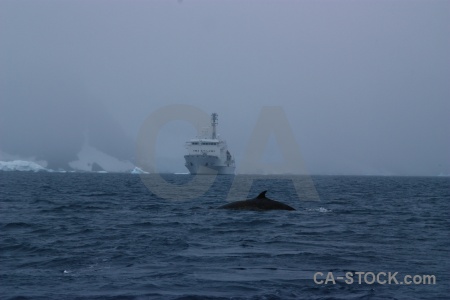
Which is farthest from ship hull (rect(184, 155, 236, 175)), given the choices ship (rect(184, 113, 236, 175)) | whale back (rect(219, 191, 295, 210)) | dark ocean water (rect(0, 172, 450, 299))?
dark ocean water (rect(0, 172, 450, 299))

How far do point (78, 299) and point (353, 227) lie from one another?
1247cm

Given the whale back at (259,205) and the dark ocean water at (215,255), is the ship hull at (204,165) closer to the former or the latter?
the whale back at (259,205)

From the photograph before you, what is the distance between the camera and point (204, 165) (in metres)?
128

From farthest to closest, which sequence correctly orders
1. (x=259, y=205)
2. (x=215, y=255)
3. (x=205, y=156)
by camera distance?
1. (x=205, y=156)
2. (x=259, y=205)
3. (x=215, y=255)

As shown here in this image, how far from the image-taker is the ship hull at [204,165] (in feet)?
417

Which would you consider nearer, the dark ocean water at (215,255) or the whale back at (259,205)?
the dark ocean water at (215,255)

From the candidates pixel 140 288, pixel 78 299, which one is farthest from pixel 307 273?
pixel 78 299

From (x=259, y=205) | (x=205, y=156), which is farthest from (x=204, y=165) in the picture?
(x=259, y=205)

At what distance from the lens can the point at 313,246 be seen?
16.1m

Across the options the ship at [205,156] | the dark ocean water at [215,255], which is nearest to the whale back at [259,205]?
the dark ocean water at [215,255]

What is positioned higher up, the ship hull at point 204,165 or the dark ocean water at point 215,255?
the ship hull at point 204,165

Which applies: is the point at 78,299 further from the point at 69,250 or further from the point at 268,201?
the point at 268,201

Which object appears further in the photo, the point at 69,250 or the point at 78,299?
the point at 69,250

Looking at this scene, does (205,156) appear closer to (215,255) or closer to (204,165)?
(204,165)
